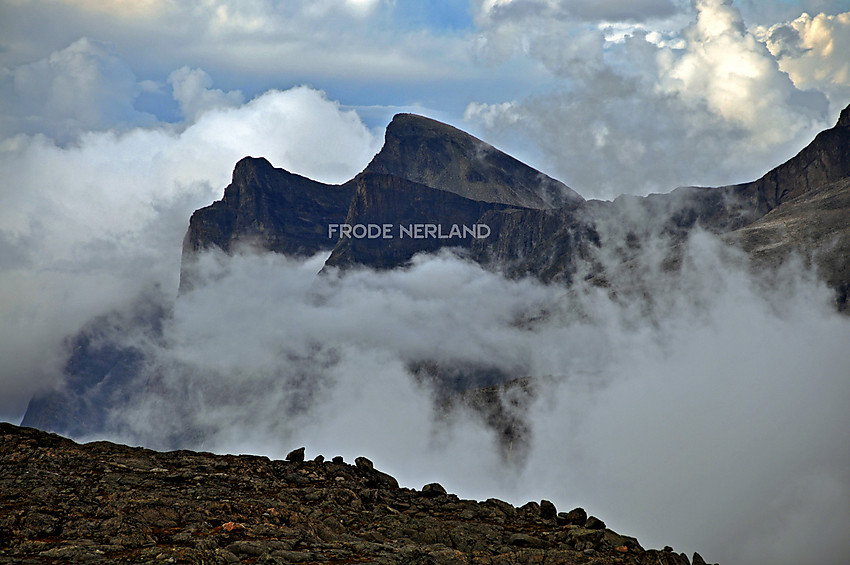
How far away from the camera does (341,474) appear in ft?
246

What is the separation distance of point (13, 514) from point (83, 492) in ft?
21.6

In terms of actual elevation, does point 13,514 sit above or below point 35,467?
below

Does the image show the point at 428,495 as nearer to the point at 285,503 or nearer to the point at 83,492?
the point at 285,503

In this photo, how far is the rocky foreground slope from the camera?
166 feet

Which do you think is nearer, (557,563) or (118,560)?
(118,560)

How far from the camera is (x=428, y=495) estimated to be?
73875 millimetres

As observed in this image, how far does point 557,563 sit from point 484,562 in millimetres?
4842

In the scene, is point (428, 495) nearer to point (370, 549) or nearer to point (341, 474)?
point (341, 474)

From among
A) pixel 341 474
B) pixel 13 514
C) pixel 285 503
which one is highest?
pixel 341 474

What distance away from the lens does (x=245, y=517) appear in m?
57.9

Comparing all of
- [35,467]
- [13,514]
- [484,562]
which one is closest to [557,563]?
[484,562]

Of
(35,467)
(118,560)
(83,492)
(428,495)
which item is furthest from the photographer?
(428,495)

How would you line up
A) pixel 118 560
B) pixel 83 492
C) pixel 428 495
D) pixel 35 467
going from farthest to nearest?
pixel 428 495, pixel 35 467, pixel 83 492, pixel 118 560

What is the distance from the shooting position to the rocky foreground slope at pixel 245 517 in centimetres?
5066
